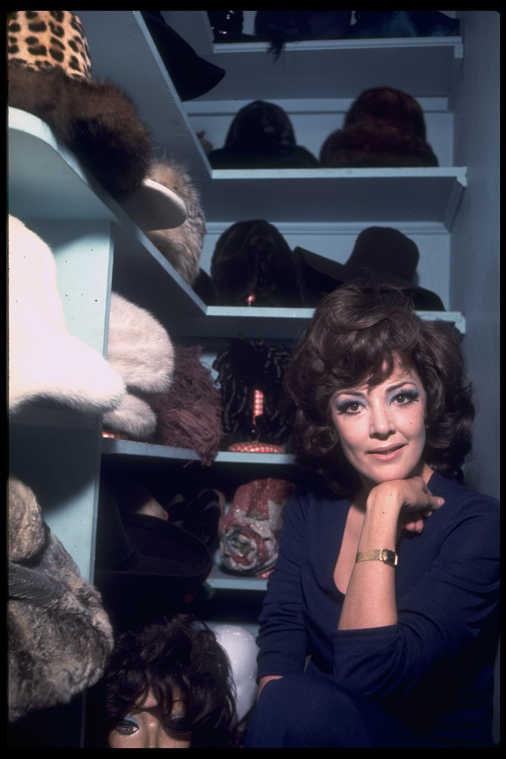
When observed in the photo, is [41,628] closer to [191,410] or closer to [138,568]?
[138,568]

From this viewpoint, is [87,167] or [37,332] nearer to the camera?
[37,332]

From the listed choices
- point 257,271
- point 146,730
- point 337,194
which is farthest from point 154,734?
point 337,194

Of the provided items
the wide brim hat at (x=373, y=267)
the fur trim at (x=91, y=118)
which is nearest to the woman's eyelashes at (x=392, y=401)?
the wide brim hat at (x=373, y=267)

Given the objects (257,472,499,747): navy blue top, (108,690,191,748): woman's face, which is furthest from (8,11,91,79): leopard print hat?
(108,690,191,748): woman's face

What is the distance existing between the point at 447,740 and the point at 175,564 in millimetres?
606

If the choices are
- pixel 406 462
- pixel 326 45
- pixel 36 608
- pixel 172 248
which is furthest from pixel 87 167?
pixel 326 45

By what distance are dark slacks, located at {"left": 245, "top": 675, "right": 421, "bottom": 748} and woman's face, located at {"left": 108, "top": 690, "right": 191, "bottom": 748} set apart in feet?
1.03

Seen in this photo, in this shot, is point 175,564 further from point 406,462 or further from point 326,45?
point 326,45

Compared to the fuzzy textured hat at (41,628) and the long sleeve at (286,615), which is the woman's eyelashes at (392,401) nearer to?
the long sleeve at (286,615)

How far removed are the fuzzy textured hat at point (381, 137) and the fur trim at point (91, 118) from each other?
1.01 metres

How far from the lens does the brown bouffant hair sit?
1.08 m

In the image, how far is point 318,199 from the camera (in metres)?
1.79

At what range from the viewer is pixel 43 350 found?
0.68 meters

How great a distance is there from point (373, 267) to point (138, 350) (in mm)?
854
